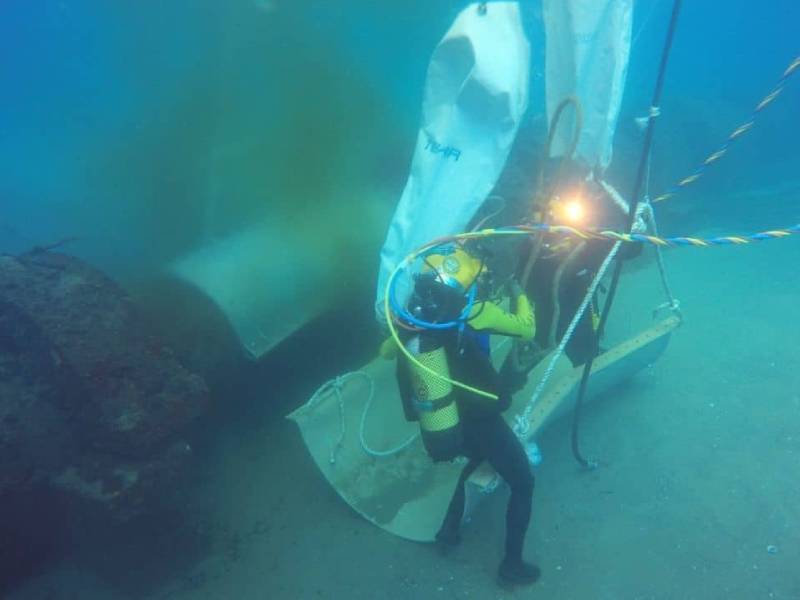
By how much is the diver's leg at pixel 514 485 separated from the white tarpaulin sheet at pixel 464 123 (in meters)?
1.17

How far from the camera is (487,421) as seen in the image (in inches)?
116

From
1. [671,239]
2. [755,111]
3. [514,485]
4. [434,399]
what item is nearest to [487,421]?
[514,485]

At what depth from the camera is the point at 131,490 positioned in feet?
11.1

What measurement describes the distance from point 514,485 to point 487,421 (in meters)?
0.50

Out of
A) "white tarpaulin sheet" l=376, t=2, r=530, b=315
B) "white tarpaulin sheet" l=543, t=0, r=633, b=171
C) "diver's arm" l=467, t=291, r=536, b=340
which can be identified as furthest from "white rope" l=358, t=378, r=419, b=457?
"white tarpaulin sheet" l=543, t=0, r=633, b=171

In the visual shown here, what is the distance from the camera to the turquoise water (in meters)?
3.44

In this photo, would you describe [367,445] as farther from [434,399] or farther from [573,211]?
[573,211]

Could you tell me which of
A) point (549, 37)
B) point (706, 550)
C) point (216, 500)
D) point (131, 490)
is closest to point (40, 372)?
point (131, 490)

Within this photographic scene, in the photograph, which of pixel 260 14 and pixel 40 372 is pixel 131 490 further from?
pixel 260 14

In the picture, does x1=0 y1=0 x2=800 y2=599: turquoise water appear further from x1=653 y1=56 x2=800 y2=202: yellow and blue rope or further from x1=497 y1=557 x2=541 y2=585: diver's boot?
x1=653 y1=56 x2=800 y2=202: yellow and blue rope

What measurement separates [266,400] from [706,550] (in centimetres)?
409

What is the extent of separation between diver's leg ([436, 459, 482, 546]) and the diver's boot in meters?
0.40

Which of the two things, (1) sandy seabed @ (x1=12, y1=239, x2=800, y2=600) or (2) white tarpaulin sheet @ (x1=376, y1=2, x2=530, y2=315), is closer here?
(2) white tarpaulin sheet @ (x1=376, y1=2, x2=530, y2=315)

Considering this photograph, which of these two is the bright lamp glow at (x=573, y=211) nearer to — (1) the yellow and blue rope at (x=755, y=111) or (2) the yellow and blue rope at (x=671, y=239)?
(2) the yellow and blue rope at (x=671, y=239)
